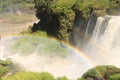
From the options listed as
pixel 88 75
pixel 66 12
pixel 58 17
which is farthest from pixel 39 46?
pixel 88 75

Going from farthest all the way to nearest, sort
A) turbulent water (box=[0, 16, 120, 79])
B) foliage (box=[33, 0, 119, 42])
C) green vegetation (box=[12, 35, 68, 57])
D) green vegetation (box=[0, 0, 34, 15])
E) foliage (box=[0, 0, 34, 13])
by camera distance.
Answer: foliage (box=[0, 0, 34, 13]) < green vegetation (box=[0, 0, 34, 15]) < green vegetation (box=[12, 35, 68, 57]) < foliage (box=[33, 0, 119, 42]) < turbulent water (box=[0, 16, 120, 79])

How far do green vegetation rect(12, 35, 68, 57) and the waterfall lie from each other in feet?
11.4

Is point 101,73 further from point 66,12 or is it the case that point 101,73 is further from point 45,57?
point 66,12

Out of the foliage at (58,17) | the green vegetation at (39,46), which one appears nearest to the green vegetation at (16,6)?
A: the foliage at (58,17)

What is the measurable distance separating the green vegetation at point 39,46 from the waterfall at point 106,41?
11.4ft

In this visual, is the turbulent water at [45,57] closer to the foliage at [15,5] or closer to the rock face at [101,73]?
the rock face at [101,73]

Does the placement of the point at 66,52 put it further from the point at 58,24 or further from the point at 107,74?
the point at 107,74

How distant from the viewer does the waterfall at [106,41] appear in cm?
2588

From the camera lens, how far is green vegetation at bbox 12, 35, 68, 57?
30837 millimetres

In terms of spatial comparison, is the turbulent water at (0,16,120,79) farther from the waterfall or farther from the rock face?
the rock face

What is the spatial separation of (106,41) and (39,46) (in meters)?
8.45

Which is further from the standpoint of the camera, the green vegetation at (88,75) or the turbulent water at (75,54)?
the turbulent water at (75,54)

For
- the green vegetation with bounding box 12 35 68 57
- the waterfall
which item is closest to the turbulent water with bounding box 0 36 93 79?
the green vegetation with bounding box 12 35 68 57

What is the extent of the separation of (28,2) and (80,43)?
5347 cm
